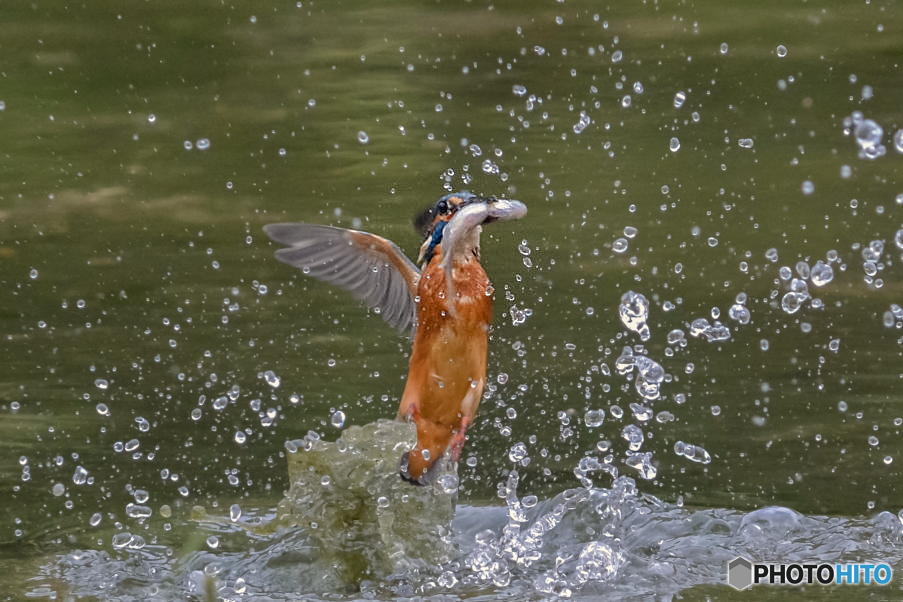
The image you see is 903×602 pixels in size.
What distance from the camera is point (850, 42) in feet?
26.8

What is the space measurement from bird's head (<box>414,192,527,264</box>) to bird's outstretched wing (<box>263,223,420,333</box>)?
Result: 0.40 ft

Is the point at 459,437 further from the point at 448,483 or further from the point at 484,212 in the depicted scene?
the point at 484,212

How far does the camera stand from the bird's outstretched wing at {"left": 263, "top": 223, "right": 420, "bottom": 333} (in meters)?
3.97

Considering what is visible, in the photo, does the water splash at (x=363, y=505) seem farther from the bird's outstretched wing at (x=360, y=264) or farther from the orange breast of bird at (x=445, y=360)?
the bird's outstretched wing at (x=360, y=264)

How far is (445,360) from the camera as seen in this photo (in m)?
3.74

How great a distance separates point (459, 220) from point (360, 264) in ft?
1.64

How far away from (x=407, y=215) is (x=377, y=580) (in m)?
2.94

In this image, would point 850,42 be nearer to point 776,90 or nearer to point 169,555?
point 776,90

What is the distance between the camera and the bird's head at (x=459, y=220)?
359cm

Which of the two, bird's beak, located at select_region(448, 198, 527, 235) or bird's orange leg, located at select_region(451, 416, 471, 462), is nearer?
bird's beak, located at select_region(448, 198, 527, 235)

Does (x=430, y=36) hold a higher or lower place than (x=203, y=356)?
higher

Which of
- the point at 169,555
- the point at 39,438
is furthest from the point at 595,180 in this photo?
the point at 169,555

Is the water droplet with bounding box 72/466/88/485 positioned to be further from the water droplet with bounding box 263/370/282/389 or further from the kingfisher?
the kingfisher

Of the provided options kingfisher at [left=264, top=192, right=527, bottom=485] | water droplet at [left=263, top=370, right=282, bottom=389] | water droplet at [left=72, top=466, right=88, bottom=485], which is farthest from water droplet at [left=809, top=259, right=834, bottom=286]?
water droplet at [left=72, top=466, right=88, bottom=485]
